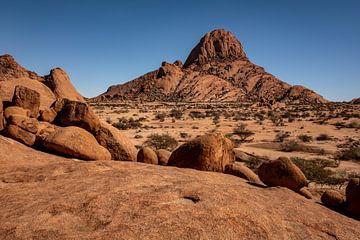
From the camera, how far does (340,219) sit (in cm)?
557

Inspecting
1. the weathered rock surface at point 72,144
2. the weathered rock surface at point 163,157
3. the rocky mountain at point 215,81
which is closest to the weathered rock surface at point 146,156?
the weathered rock surface at point 163,157

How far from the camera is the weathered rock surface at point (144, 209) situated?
404cm

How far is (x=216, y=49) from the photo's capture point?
11975 centimetres

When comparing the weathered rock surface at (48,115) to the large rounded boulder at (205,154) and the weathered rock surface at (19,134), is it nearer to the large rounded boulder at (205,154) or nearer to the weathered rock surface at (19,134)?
the weathered rock surface at (19,134)

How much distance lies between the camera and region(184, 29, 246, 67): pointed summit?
4660 inches

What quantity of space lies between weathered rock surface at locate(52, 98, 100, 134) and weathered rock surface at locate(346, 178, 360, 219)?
6563 mm

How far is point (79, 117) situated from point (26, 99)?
65.2 inches

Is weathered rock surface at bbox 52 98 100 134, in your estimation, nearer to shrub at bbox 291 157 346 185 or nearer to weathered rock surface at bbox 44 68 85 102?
weathered rock surface at bbox 44 68 85 102

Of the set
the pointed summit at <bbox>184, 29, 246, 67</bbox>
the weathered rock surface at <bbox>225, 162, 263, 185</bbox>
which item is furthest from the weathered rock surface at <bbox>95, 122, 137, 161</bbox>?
the pointed summit at <bbox>184, 29, 246, 67</bbox>

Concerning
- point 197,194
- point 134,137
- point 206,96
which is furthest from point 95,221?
point 206,96

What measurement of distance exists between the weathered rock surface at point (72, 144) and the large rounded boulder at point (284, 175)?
13.8 ft

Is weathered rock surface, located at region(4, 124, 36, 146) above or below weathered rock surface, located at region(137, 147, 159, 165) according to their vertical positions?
above

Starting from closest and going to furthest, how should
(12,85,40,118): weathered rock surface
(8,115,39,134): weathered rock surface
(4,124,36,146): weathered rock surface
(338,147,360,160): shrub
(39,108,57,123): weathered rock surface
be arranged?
(4,124,36,146): weathered rock surface, (8,115,39,134): weathered rock surface, (12,85,40,118): weathered rock surface, (39,108,57,123): weathered rock surface, (338,147,360,160): shrub

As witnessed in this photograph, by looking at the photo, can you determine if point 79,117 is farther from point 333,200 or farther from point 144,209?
point 333,200
